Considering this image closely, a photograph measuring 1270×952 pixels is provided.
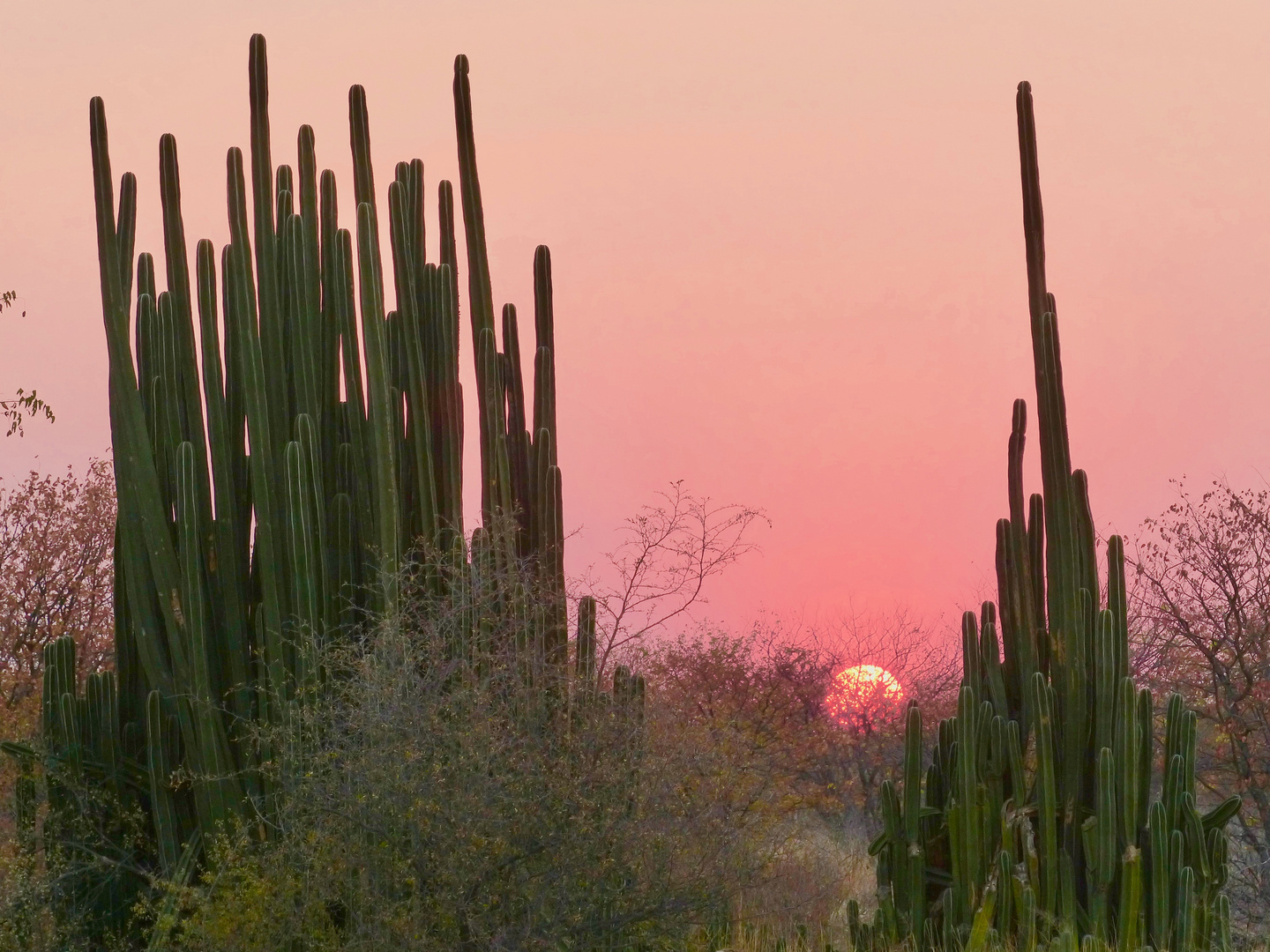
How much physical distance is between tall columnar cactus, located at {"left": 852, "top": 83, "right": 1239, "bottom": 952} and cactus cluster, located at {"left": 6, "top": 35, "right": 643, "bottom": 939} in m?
1.94

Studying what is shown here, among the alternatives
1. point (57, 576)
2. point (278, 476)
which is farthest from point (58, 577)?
point (278, 476)

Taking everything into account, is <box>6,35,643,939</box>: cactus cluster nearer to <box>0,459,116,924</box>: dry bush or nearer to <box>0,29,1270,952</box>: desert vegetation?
<box>0,29,1270,952</box>: desert vegetation

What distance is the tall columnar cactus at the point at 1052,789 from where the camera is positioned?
7352 millimetres

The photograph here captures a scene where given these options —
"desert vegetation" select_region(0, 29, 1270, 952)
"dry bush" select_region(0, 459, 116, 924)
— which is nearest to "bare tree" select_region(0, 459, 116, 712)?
"dry bush" select_region(0, 459, 116, 924)

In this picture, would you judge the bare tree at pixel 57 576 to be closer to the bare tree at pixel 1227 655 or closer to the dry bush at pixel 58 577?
the dry bush at pixel 58 577

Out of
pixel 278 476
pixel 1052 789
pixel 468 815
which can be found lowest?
pixel 1052 789

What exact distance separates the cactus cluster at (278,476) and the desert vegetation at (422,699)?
2 centimetres

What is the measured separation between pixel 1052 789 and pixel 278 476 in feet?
15.3

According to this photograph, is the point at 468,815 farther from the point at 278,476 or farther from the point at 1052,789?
the point at 1052,789

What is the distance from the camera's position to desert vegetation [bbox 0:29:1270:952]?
6766 mm

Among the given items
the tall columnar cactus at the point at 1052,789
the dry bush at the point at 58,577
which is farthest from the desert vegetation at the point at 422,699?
the dry bush at the point at 58,577

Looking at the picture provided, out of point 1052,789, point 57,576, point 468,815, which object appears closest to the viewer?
point 468,815

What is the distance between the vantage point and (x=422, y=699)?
6805mm

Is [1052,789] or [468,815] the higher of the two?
[468,815]
